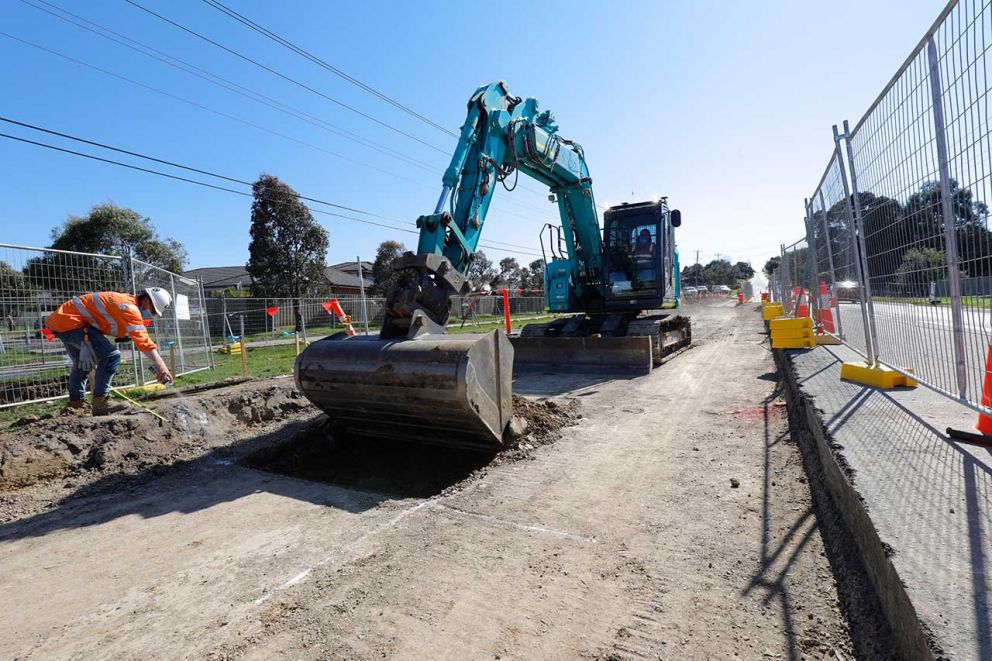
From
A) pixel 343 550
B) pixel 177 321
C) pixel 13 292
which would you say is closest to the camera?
pixel 343 550

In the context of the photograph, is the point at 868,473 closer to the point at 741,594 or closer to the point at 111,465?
the point at 741,594

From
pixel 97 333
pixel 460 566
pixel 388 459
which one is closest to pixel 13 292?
pixel 97 333

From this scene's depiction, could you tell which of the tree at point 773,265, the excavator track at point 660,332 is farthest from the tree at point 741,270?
the excavator track at point 660,332

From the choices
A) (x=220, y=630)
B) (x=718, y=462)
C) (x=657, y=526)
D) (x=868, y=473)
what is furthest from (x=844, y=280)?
(x=220, y=630)

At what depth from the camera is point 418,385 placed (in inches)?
164

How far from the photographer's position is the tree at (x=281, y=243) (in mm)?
28141

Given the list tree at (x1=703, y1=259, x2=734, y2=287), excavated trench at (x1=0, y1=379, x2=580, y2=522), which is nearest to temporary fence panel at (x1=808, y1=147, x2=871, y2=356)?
excavated trench at (x1=0, y1=379, x2=580, y2=522)

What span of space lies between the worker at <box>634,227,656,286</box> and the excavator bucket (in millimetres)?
6266

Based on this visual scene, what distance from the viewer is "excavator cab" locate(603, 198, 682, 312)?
10.1 meters

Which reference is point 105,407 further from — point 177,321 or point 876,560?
point 876,560

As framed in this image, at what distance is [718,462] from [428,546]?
99.6 inches

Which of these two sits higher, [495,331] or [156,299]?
[156,299]

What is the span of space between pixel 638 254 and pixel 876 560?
861 cm

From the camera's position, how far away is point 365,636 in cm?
212
